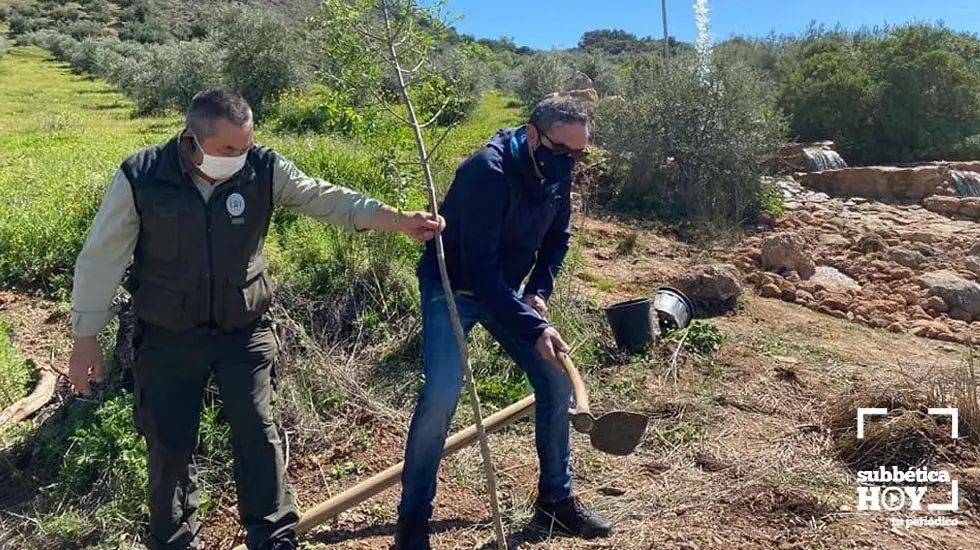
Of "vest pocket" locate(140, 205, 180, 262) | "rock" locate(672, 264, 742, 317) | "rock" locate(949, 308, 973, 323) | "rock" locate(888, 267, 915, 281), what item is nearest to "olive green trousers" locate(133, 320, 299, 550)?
"vest pocket" locate(140, 205, 180, 262)

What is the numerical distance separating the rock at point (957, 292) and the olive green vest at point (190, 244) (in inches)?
259

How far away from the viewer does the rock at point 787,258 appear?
305 inches

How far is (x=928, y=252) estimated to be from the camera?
8789mm

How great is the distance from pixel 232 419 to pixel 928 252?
27.6 ft

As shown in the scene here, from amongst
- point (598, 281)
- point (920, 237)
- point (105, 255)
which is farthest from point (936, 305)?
point (105, 255)

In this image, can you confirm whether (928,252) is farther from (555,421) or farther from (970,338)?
(555,421)

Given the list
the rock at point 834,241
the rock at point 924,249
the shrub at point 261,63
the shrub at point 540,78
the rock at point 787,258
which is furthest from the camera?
the shrub at point 540,78

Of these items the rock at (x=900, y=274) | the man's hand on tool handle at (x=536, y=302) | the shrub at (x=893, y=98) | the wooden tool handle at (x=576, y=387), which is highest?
the shrub at (x=893, y=98)

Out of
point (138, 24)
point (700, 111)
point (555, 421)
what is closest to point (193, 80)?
point (700, 111)

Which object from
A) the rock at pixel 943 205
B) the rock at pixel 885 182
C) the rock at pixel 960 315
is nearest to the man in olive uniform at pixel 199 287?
the rock at pixel 960 315

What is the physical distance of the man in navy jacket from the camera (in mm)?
2668

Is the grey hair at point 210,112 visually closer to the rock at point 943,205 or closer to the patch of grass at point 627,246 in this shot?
the patch of grass at point 627,246

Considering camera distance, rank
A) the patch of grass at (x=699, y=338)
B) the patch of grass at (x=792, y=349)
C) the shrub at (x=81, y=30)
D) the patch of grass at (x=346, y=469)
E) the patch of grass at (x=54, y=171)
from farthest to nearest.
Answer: the shrub at (x=81, y=30) → the patch of grass at (x=54, y=171) → the patch of grass at (x=792, y=349) → the patch of grass at (x=699, y=338) → the patch of grass at (x=346, y=469)

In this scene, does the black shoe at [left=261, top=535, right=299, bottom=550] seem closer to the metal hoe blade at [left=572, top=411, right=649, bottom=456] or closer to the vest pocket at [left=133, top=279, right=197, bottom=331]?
the vest pocket at [left=133, top=279, right=197, bottom=331]
